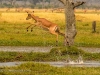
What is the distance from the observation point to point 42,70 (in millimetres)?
14344

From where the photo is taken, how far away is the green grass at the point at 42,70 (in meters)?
13.7

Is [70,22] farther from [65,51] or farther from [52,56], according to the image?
[52,56]

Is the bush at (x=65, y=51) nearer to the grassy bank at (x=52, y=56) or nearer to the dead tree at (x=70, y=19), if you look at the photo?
the grassy bank at (x=52, y=56)

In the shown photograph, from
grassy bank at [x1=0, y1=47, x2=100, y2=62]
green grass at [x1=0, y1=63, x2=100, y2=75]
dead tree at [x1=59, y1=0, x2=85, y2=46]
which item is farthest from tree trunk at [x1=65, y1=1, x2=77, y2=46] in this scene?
green grass at [x1=0, y1=63, x2=100, y2=75]

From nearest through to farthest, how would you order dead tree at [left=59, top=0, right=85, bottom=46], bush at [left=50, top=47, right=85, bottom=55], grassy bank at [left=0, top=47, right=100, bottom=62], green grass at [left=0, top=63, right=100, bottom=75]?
green grass at [left=0, top=63, right=100, bottom=75], grassy bank at [left=0, top=47, right=100, bottom=62], bush at [left=50, top=47, right=85, bottom=55], dead tree at [left=59, top=0, right=85, bottom=46]

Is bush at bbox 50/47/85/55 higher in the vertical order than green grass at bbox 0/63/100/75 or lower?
lower

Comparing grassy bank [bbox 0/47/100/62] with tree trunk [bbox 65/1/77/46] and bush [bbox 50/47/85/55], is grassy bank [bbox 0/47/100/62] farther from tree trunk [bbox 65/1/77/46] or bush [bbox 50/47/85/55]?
tree trunk [bbox 65/1/77/46]

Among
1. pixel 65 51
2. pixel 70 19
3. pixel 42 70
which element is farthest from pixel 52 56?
pixel 42 70

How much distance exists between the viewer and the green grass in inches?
539

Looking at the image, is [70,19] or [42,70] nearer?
[42,70]

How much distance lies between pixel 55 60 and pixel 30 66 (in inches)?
139

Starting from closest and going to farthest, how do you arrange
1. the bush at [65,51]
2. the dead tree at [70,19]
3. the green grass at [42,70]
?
the green grass at [42,70] < the bush at [65,51] < the dead tree at [70,19]

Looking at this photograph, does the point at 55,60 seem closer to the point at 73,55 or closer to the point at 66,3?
the point at 73,55

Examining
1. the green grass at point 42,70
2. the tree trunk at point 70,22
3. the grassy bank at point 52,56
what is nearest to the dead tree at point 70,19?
the tree trunk at point 70,22
